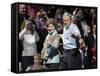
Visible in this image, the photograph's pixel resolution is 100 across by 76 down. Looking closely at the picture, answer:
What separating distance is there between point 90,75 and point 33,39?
56cm

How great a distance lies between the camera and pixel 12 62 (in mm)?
2240

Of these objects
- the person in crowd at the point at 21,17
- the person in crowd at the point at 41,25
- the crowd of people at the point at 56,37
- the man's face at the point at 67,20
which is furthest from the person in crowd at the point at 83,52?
the person in crowd at the point at 21,17

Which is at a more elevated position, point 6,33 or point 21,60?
point 6,33

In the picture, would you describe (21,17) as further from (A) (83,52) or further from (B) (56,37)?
(A) (83,52)

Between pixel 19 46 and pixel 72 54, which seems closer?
pixel 19 46

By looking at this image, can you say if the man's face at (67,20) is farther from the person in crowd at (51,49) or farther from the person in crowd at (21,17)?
the person in crowd at (21,17)

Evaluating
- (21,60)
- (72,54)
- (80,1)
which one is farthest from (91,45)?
(21,60)

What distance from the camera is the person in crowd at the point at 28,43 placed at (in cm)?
220

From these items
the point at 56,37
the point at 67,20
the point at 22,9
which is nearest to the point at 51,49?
the point at 56,37

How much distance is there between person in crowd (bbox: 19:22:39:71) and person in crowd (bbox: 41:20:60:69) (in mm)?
81

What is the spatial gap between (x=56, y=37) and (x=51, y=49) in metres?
0.10

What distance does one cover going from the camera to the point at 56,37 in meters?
2.32

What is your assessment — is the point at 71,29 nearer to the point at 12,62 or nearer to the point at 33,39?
the point at 33,39

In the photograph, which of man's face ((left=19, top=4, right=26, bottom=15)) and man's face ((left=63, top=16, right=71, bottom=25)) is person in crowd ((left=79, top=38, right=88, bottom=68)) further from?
man's face ((left=19, top=4, right=26, bottom=15))
